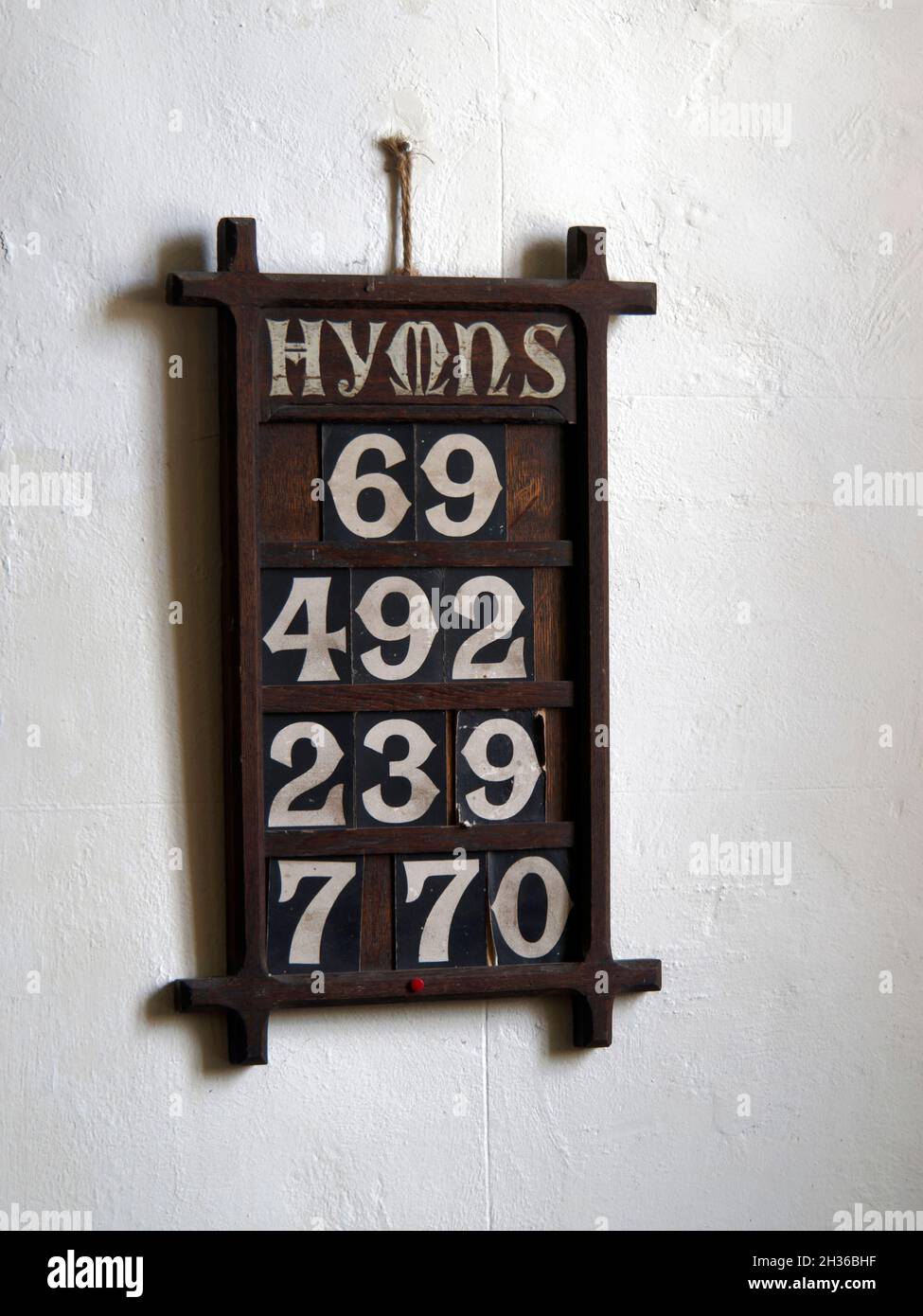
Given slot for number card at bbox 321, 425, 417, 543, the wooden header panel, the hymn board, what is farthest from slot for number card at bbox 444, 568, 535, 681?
the wooden header panel

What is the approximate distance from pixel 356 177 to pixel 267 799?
95cm

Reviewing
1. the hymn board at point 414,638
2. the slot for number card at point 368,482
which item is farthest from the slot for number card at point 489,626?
the slot for number card at point 368,482

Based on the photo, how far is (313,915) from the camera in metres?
1.82

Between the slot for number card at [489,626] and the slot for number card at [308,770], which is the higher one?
the slot for number card at [489,626]

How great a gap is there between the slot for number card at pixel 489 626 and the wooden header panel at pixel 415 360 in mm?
260

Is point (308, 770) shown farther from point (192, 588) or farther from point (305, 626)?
point (192, 588)

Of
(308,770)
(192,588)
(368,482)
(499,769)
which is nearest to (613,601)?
(499,769)

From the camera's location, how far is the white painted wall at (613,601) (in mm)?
1814

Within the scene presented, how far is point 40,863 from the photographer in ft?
5.94

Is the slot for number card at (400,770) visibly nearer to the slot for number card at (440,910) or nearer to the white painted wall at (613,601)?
the slot for number card at (440,910)

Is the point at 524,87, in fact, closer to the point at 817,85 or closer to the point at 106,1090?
the point at 817,85

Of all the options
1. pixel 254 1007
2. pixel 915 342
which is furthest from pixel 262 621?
pixel 915 342

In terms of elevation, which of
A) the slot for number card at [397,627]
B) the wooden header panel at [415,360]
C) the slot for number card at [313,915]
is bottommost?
the slot for number card at [313,915]

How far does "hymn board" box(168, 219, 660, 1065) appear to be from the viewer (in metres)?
1.80
